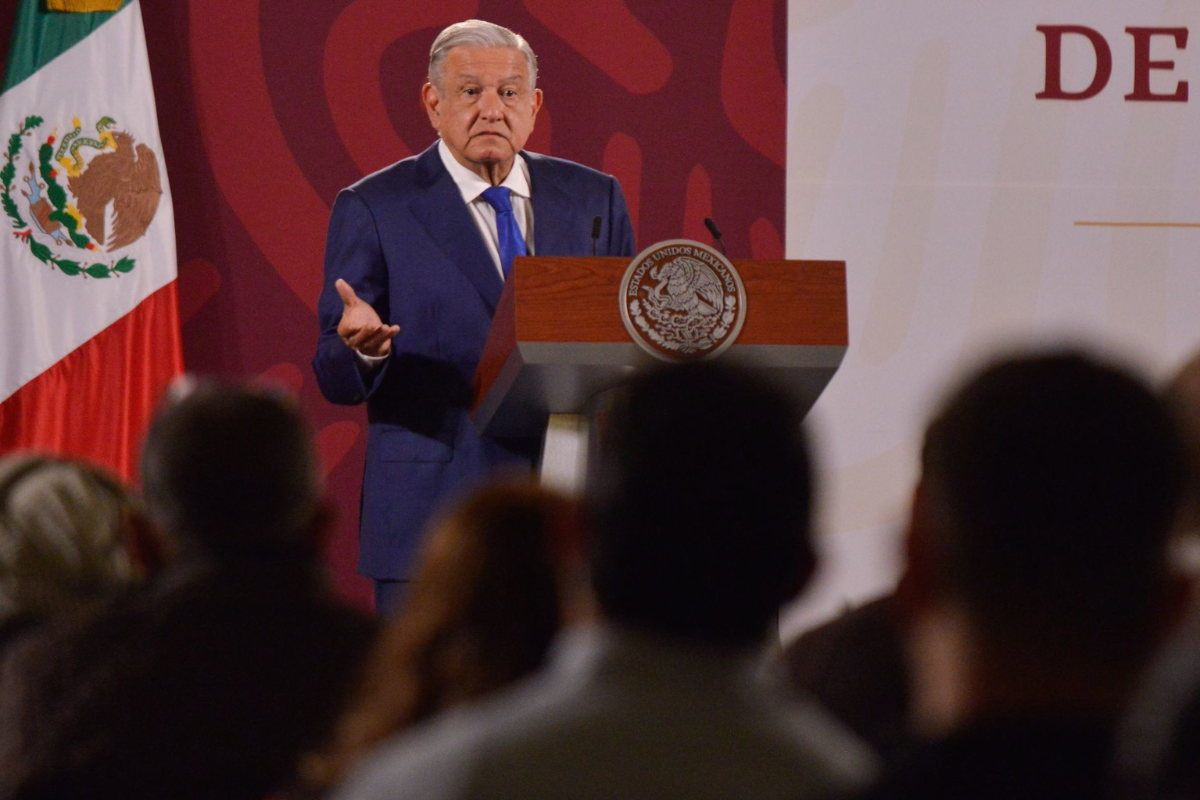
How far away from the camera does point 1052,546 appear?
82 centimetres

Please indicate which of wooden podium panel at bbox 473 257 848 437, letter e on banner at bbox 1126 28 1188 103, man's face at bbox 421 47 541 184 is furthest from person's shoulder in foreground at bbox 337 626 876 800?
letter e on banner at bbox 1126 28 1188 103

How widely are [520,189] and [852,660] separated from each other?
203 centimetres

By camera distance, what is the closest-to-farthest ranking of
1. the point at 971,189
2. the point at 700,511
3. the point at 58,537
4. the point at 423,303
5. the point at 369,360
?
1. the point at 700,511
2. the point at 58,537
3. the point at 369,360
4. the point at 423,303
5. the point at 971,189

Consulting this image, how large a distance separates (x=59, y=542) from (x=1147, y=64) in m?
4.23

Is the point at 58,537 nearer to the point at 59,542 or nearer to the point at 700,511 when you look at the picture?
the point at 59,542

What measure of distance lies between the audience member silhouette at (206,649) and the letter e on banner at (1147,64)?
13.4 feet

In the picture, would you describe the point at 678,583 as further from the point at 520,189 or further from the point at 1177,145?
the point at 1177,145

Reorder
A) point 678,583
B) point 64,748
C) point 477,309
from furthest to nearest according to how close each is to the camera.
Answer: point 477,309 → point 64,748 → point 678,583

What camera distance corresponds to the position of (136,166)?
4293 millimetres

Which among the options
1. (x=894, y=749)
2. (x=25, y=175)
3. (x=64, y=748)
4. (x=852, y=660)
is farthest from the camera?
(x=25, y=175)

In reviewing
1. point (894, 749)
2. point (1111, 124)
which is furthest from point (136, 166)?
point (894, 749)

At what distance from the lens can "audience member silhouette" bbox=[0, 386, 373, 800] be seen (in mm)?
1226

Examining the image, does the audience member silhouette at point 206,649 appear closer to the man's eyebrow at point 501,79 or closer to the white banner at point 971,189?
the man's eyebrow at point 501,79

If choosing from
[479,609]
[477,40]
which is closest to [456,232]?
[477,40]
